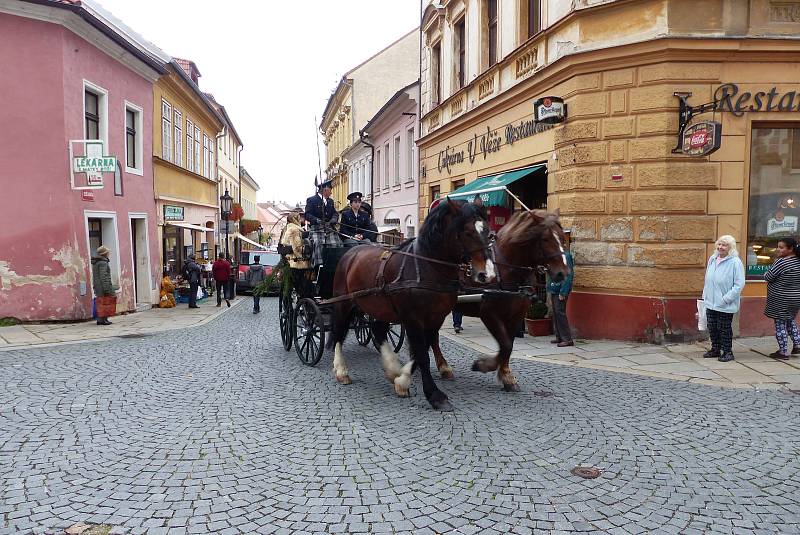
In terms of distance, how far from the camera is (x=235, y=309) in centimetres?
1639

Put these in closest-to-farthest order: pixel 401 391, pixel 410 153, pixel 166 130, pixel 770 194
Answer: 1. pixel 401 391
2. pixel 770 194
3. pixel 166 130
4. pixel 410 153

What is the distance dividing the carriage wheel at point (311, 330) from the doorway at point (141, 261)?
32.8 feet

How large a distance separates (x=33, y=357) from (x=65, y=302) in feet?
13.4

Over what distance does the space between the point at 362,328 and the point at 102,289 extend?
265 inches

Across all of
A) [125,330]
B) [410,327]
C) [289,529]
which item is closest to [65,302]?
[125,330]

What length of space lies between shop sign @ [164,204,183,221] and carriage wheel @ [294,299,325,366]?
461 inches

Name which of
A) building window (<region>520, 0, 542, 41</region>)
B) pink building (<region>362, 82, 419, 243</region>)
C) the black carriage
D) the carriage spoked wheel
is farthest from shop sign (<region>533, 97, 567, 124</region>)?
pink building (<region>362, 82, 419, 243</region>)

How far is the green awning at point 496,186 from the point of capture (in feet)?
Answer: 34.2

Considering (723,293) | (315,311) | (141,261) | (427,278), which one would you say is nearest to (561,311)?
(723,293)

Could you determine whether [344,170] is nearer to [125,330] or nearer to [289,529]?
[125,330]

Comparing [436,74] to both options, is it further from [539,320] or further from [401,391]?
[401,391]

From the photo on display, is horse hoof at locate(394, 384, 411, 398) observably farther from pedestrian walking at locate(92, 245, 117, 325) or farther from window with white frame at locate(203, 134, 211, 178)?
window with white frame at locate(203, 134, 211, 178)

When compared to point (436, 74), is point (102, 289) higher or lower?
lower

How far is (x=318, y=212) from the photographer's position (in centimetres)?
771
